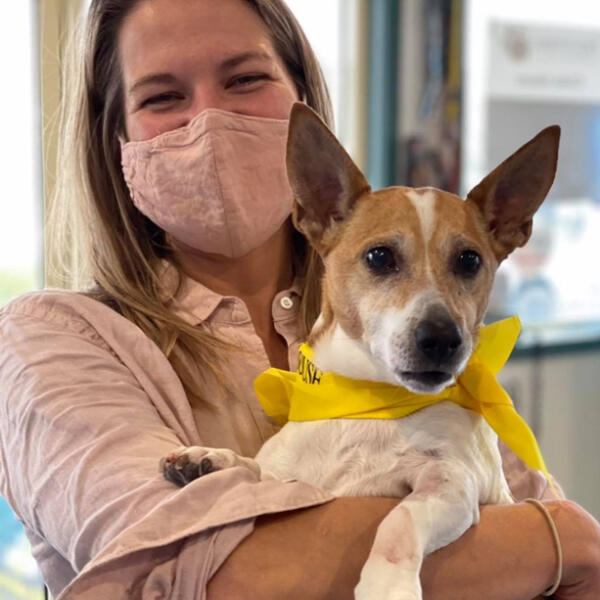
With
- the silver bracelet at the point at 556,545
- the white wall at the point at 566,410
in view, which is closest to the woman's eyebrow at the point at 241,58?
the silver bracelet at the point at 556,545

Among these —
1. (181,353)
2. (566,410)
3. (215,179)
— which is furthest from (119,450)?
(566,410)

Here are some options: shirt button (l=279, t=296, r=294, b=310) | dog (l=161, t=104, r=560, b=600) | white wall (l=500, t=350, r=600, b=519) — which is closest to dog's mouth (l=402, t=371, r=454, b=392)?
dog (l=161, t=104, r=560, b=600)

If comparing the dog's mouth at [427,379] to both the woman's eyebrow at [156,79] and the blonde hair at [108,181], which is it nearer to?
the blonde hair at [108,181]

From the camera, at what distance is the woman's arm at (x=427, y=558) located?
1028 mm

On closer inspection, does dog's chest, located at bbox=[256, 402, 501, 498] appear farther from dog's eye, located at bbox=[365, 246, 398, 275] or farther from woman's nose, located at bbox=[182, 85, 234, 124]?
woman's nose, located at bbox=[182, 85, 234, 124]

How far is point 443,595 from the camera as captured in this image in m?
1.08

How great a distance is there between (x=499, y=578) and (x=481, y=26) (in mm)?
2984

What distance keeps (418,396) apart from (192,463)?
34 centimetres

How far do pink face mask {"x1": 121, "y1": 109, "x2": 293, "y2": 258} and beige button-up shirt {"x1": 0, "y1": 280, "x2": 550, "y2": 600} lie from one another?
4.7 inches

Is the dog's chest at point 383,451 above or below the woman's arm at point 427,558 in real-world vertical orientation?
above

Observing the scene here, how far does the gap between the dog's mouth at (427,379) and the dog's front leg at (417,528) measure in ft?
0.34

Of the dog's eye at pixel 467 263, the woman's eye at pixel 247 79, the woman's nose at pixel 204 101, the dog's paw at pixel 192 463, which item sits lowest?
the dog's paw at pixel 192 463

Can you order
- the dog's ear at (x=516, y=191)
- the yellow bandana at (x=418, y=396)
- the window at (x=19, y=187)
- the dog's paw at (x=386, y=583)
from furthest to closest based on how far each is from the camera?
the window at (x=19, y=187)
the dog's ear at (x=516, y=191)
the yellow bandana at (x=418, y=396)
the dog's paw at (x=386, y=583)

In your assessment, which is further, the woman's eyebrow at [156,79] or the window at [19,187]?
the window at [19,187]
